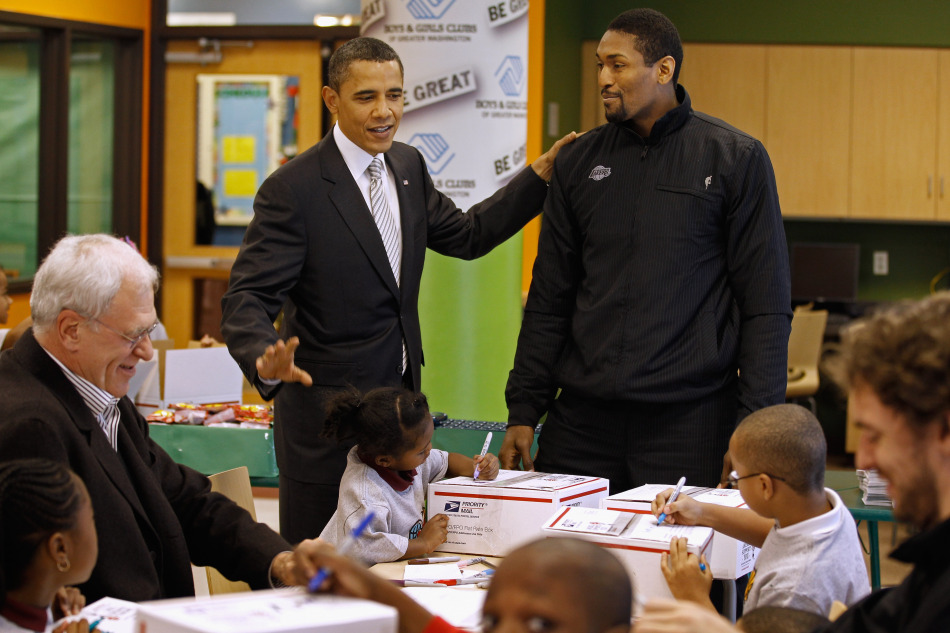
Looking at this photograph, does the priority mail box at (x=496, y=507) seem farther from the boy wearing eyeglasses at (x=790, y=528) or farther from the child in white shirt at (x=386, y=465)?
the boy wearing eyeglasses at (x=790, y=528)

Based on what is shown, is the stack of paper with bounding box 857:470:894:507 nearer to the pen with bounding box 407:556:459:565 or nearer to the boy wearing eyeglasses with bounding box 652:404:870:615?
the boy wearing eyeglasses with bounding box 652:404:870:615

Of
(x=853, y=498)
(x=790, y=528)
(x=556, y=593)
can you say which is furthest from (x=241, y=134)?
(x=556, y=593)

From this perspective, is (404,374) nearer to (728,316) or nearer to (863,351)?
(728,316)

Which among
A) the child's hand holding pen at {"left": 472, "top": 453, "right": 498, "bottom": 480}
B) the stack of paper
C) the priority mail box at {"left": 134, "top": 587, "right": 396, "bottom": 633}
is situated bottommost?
the stack of paper

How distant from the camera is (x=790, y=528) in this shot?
178 centimetres

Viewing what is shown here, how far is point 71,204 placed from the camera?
287 inches

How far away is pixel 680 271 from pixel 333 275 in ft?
2.87

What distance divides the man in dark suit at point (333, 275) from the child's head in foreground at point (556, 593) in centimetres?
149

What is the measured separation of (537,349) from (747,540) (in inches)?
33.9

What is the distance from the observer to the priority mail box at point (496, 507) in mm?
2121

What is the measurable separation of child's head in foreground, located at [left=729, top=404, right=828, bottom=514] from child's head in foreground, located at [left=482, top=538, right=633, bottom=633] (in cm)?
76

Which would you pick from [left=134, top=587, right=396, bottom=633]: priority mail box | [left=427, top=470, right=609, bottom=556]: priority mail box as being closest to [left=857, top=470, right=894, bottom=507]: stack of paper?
[left=427, top=470, right=609, bottom=556]: priority mail box

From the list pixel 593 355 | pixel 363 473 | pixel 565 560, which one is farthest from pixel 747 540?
pixel 565 560

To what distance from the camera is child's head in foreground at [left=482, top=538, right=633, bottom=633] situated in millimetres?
1087
